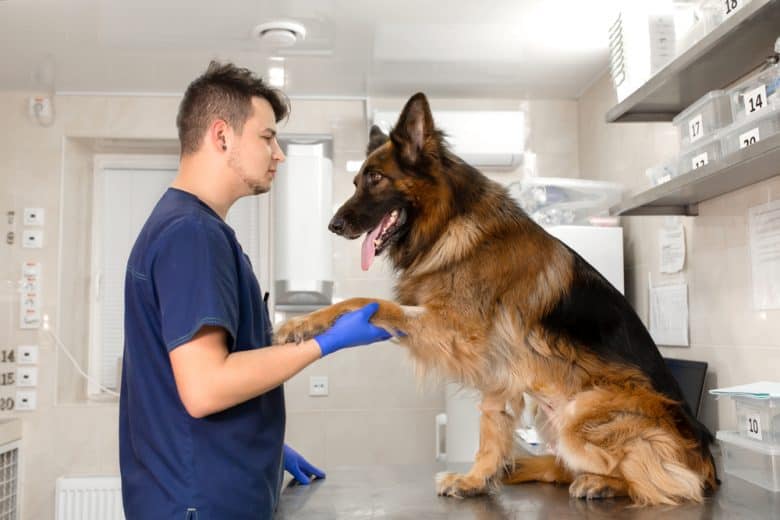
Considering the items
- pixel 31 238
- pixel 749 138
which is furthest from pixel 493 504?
pixel 31 238

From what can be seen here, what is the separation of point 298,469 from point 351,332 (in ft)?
2.55

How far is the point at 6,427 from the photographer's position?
3844mm

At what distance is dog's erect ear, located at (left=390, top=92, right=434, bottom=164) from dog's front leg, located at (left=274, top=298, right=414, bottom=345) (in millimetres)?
453

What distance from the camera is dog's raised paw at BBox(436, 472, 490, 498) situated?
184 cm

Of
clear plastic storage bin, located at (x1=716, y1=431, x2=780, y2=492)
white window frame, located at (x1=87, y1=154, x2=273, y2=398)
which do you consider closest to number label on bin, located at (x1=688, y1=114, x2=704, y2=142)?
clear plastic storage bin, located at (x1=716, y1=431, x2=780, y2=492)

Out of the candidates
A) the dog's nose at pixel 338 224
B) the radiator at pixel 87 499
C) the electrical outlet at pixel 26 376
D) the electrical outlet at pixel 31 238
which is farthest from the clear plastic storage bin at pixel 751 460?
the electrical outlet at pixel 31 238

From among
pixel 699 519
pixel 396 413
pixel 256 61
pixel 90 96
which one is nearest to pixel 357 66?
pixel 256 61

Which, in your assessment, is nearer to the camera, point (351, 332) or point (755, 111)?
point (351, 332)

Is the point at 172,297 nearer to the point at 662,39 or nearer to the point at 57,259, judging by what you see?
the point at 662,39

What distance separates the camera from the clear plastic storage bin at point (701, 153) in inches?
83.8

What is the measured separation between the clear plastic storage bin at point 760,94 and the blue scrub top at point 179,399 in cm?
141

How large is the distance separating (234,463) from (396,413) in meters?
2.79

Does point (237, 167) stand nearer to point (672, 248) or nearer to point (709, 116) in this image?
point (709, 116)

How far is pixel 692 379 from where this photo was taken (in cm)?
268
